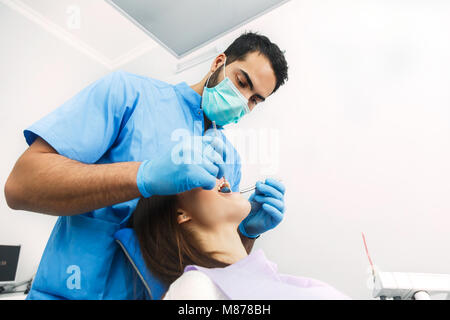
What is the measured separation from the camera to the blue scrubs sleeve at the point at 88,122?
2.73ft

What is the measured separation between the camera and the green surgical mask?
1.22 m

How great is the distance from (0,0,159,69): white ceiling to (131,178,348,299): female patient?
220cm

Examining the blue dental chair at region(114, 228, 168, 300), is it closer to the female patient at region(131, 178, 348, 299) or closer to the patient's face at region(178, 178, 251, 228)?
the female patient at region(131, 178, 348, 299)

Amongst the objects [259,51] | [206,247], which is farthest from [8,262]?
[259,51]

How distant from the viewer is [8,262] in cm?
196

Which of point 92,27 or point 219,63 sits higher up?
point 92,27

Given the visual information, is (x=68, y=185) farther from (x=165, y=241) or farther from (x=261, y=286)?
(x=261, y=286)

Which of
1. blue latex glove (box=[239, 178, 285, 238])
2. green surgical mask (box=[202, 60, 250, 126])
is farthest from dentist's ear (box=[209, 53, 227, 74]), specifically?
blue latex glove (box=[239, 178, 285, 238])

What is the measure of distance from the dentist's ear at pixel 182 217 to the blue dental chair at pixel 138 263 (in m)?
0.14

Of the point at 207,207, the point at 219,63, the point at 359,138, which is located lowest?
the point at 207,207

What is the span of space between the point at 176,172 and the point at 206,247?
11.0 inches
